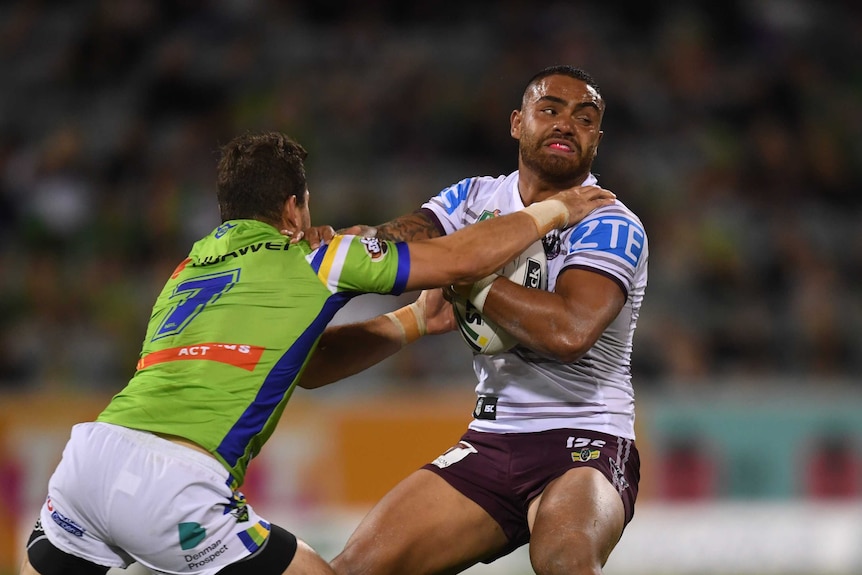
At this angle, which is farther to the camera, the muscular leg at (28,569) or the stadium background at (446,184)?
the stadium background at (446,184)

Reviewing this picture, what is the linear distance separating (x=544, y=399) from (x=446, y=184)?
23.2 ft

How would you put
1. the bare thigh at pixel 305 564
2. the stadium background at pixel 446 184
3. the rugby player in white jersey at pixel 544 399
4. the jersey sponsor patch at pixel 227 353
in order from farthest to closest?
1. the stadium background at pixel 446 184
2. the rugby player in white jersey at pixel 544 399
3. the jersey sponsor patch at pixel 227 353
4. the bare thigh at pixel 305 564

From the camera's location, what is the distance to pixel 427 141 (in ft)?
42.3

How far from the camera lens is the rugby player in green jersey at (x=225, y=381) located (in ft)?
14.1

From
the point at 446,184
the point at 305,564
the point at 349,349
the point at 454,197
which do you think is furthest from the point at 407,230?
the point at 446,184

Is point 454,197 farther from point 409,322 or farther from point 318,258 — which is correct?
point 318,258

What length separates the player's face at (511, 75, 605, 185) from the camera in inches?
219

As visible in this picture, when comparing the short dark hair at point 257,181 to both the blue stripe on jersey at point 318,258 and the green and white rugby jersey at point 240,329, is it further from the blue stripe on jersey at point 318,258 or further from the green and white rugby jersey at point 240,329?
the blue stripe on jersey at point 318,258

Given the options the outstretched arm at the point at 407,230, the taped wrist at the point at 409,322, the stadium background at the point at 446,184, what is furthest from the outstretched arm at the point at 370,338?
the stadium background at the point at 446,184

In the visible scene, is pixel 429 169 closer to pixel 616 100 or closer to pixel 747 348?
pixel 616 100

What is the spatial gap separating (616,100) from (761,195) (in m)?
1.81

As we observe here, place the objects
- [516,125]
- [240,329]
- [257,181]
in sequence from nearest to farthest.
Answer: [240,329], [257,181], [516,125]

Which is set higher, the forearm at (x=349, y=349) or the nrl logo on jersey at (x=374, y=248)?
the nrl logo on jersey at (x=374, y=248)

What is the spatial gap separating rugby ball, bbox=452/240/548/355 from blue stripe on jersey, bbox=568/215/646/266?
16cm
